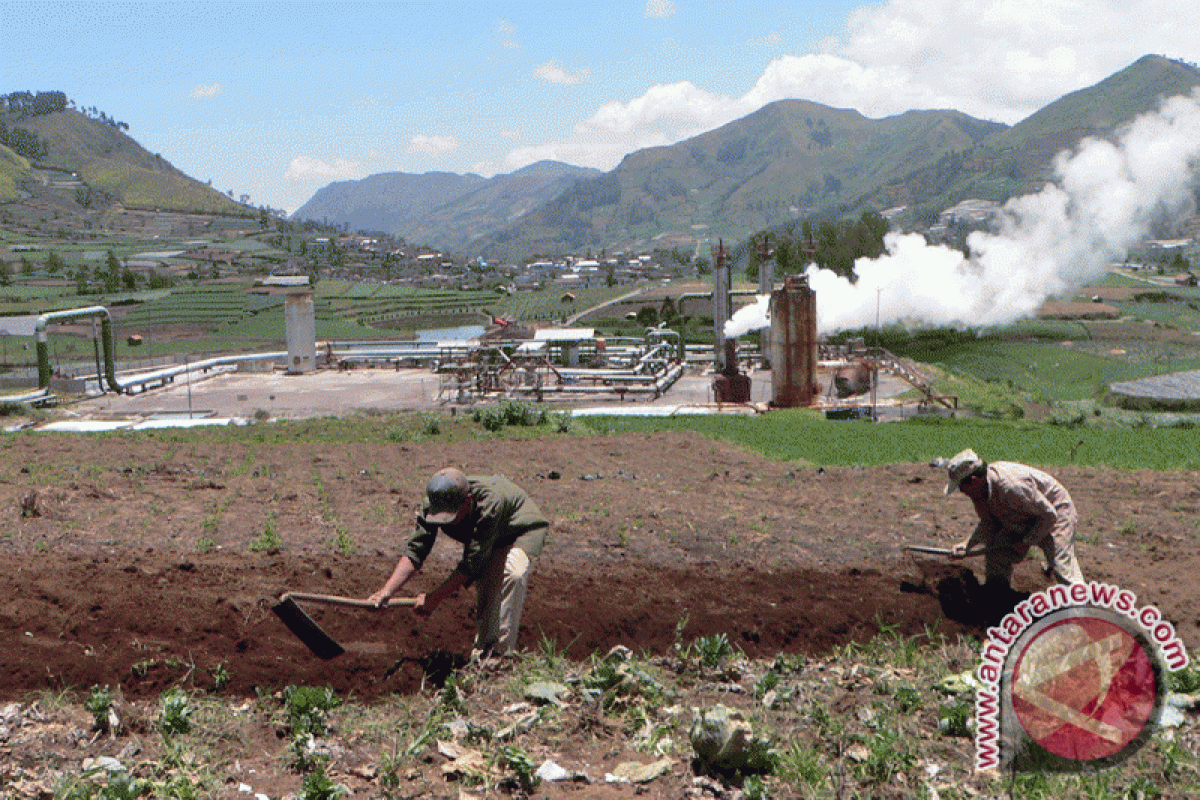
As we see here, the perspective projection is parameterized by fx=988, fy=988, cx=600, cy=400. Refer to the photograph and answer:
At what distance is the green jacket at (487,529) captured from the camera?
7016mm

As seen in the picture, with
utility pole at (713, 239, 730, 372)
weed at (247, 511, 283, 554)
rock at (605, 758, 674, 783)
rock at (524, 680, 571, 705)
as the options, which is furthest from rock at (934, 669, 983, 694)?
utility pole at (713, 239, 730, 372)

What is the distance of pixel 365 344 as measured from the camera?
66.0 meters

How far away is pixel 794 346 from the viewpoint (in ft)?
118

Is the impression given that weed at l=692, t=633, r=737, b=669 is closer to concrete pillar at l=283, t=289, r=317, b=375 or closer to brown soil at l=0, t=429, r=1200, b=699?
brown soil at l=0, t=429, r=1200, b=699

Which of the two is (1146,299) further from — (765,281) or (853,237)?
(765,281)

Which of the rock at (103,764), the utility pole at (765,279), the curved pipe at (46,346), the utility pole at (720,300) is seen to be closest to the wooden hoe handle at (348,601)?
the rock at (103,764)

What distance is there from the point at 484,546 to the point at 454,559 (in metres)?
3.53

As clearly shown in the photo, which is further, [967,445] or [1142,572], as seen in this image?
[967,445]

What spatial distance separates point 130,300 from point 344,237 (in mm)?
111618

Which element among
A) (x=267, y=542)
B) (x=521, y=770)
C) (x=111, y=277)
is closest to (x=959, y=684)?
(x=521, y=770)

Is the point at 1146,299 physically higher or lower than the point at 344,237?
lower

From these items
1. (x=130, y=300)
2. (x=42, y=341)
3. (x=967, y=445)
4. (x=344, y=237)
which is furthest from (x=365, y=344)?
(x=344, y=237)

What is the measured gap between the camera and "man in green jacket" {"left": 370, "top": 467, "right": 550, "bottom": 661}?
6.88 metres

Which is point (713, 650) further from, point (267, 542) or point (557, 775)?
point (267, 542)
